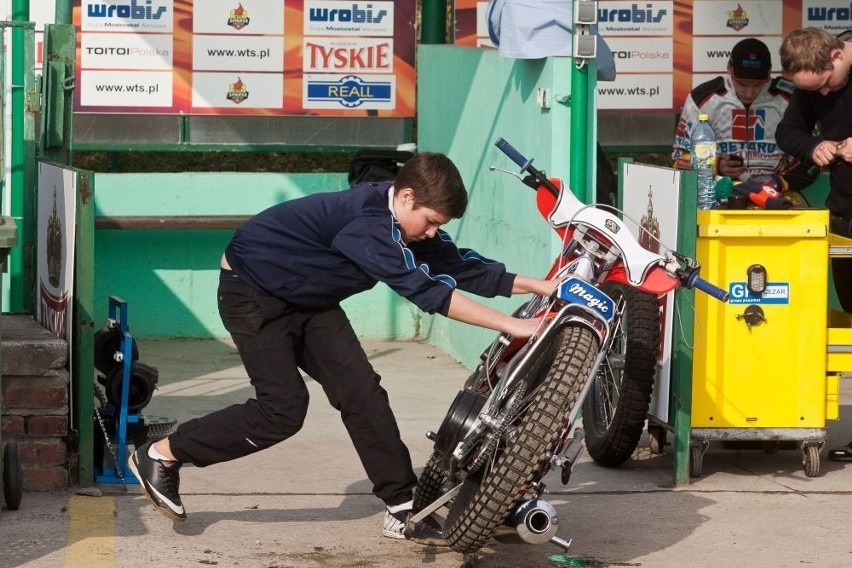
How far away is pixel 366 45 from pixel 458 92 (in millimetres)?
906

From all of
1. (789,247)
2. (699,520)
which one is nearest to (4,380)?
(699,520)

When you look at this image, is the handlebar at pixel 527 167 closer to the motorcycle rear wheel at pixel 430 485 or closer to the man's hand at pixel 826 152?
the motorcycle rear wheel at pixel 430 485

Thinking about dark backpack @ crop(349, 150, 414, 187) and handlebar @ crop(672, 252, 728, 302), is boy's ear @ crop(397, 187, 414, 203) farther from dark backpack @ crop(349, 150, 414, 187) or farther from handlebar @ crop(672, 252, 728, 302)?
dark backpack @ crop(349, 150, 414, 187)

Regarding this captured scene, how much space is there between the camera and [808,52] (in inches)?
265

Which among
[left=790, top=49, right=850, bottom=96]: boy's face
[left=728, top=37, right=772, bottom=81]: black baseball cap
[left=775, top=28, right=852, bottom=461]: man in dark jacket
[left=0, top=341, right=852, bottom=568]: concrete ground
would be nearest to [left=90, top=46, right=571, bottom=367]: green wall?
[left=728, top=37, right=772, bottom=81]: black baseball cap

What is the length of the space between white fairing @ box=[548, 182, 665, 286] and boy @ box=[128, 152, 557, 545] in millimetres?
237

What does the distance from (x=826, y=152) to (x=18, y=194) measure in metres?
4.13

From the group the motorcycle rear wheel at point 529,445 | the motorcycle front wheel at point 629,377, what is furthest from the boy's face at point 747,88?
the motorcycle rear wheel at point 529,445

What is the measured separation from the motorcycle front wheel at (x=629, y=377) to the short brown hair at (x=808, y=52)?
1.28 m

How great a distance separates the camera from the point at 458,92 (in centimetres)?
946

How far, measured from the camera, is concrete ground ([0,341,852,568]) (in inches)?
209

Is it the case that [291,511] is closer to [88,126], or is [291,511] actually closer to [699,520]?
[699,520]

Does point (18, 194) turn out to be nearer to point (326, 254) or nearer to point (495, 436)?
point (326, 254)

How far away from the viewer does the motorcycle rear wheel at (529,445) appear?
475 cm
